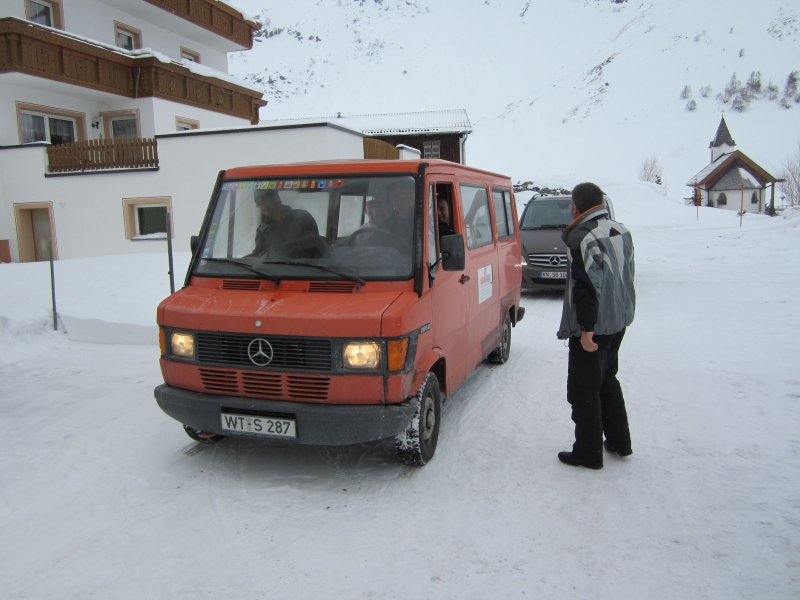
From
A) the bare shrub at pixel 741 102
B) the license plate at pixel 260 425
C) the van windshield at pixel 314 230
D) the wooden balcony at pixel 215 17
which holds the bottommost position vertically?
the license plate at pixel 260 425

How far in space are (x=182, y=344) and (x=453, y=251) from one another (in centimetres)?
198

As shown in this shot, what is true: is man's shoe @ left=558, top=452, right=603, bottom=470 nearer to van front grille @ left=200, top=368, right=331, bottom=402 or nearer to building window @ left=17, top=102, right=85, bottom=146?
van front grille @ left=200, top=368, right=331, bottom=402

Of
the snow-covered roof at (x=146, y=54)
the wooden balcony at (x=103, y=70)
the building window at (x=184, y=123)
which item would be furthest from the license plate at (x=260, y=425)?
the building window at (x=184, y=123)

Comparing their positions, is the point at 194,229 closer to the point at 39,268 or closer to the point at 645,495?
the point at 39,268

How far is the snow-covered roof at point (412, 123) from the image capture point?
34844mm

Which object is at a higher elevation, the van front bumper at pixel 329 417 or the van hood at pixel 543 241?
the van hood at pixel 543 241

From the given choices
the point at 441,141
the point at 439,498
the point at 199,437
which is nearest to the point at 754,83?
the point at 441,141

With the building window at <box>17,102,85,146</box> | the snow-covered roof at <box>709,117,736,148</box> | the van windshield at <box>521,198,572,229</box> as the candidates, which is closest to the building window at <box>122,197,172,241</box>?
the building window at <box>17,102,85,146</box>

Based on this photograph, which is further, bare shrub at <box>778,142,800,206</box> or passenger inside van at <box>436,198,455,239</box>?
bare shrub at <box>778,142,800,206</box>

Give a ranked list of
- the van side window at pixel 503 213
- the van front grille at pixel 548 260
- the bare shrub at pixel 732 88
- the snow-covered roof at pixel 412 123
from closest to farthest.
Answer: the van side window at pixel 503 213, the van front grille at pixel 548 260, the snow-covered roof at pixel 412 123, the bare shrub at pixel 732 88

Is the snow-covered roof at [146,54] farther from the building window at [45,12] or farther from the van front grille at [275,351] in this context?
the van front grille at [275,351]

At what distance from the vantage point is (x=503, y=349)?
7.25m

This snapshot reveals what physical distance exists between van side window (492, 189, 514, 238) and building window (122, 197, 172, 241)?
38.6 ft

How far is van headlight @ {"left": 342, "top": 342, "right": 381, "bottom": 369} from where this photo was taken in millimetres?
3900
